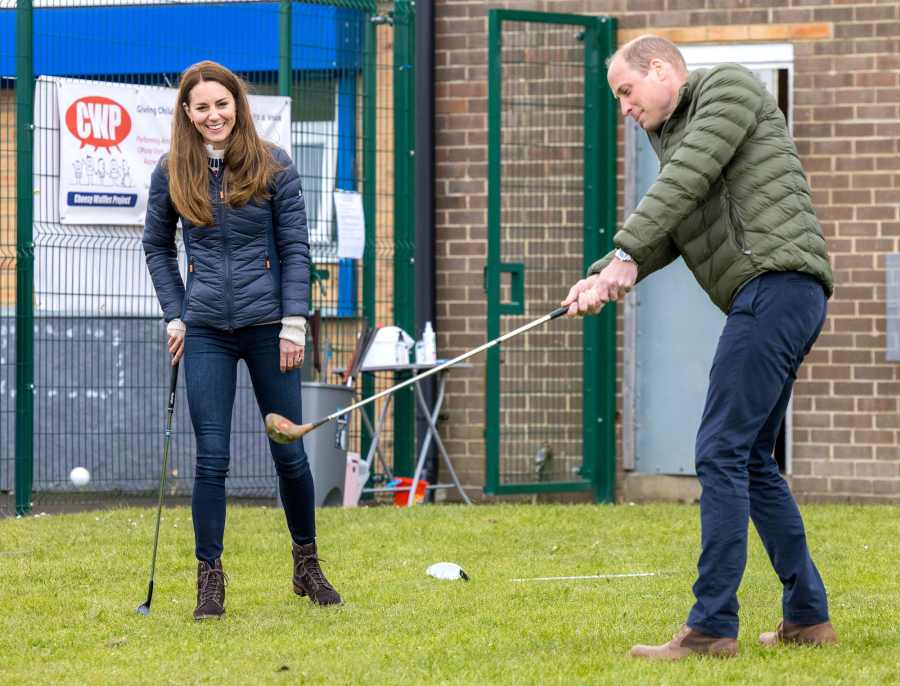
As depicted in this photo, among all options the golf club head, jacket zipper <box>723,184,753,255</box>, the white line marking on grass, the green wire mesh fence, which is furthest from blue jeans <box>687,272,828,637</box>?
the green wire mesh fence

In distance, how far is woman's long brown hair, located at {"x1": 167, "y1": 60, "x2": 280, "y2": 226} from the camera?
5828 mm

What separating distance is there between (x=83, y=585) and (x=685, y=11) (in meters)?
6.15

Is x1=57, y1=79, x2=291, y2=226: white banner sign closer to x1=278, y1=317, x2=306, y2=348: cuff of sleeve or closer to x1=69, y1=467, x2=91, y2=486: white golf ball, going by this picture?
x1=69, y1=467, x2=91, y2=486: white golf ball

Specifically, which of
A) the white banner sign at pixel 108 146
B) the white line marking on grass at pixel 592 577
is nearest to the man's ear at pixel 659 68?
the white line marking on grass at pixel 592 577

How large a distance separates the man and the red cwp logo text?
573cm

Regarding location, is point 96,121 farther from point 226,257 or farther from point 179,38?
point 226,257

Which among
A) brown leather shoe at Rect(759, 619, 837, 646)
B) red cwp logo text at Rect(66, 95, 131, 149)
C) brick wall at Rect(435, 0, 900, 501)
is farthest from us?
brick wall at Rect(435, 0, 900, 501)

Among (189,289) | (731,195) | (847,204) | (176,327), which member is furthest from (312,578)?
(847,204)

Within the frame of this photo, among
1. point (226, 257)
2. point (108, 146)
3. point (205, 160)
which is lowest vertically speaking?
point (226, 257)

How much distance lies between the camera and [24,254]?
9891 millimetres

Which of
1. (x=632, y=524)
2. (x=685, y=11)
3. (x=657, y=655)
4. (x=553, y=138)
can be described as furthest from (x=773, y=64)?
(x=657, y=655)

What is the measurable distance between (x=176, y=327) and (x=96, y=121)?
4476 millimetres

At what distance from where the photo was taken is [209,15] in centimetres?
1070

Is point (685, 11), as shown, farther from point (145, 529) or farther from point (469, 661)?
point (469, 661)
